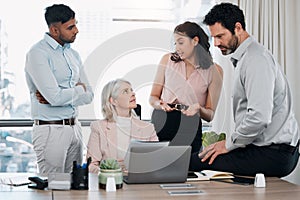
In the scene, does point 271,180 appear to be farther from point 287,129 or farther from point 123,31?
point 123,31

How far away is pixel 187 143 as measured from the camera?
3359 millimetres

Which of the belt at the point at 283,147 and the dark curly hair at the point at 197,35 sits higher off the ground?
the dark curly hair at the point at 197,35

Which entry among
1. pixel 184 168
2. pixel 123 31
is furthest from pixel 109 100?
pixel 123 31

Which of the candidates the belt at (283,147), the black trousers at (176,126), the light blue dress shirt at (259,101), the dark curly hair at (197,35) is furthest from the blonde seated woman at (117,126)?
the belt at (283,147)

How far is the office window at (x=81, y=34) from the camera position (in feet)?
14.3

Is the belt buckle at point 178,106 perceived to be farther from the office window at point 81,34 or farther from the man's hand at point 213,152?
the office window at point 81,34

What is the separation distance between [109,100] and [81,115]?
4.26 feet

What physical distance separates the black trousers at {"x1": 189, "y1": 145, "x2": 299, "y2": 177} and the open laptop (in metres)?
0.35

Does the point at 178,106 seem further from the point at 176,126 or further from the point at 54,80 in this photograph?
the point at 54,80

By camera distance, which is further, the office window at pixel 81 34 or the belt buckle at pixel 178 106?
the office window at pixel 81 34

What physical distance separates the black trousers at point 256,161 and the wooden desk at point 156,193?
0.26 m

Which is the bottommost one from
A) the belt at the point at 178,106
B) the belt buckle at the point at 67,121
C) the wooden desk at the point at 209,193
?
the wooden desk at the point at 209,193

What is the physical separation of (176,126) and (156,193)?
121 cm

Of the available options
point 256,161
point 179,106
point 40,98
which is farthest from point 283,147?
point 40,98
